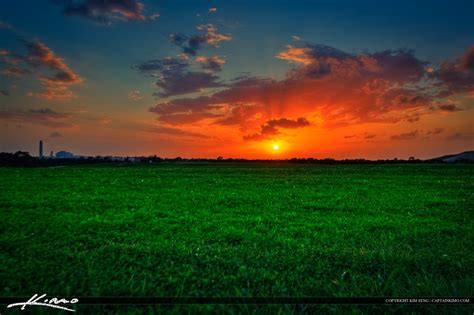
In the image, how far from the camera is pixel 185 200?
705 inches

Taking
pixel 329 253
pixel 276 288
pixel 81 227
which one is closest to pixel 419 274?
pixel 329 253

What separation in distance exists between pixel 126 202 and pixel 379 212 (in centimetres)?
1339

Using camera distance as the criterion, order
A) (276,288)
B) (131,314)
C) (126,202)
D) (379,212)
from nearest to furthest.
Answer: (131,314), (276,288), (379,212), (126,202)

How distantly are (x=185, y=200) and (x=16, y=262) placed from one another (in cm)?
1125

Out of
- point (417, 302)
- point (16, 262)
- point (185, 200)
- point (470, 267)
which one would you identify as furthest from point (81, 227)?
point (470, 267)

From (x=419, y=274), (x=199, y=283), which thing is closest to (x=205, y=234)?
(x=199, y=283)

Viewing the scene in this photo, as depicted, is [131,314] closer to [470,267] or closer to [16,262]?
[16,262]

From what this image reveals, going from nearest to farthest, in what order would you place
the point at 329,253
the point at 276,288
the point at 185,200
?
the point at 276,288
the point at 329,253
the point at 185,200

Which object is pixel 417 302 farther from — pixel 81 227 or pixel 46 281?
pixel 81 227

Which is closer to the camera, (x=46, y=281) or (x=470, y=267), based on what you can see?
(x=46, y=281)

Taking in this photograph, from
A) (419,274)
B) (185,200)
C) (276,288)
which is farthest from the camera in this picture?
(185,200)

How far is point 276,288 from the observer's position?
581cm

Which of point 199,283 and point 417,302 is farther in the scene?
point 199,283

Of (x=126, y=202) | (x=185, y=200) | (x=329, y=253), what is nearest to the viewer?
(x=329, y=253)
